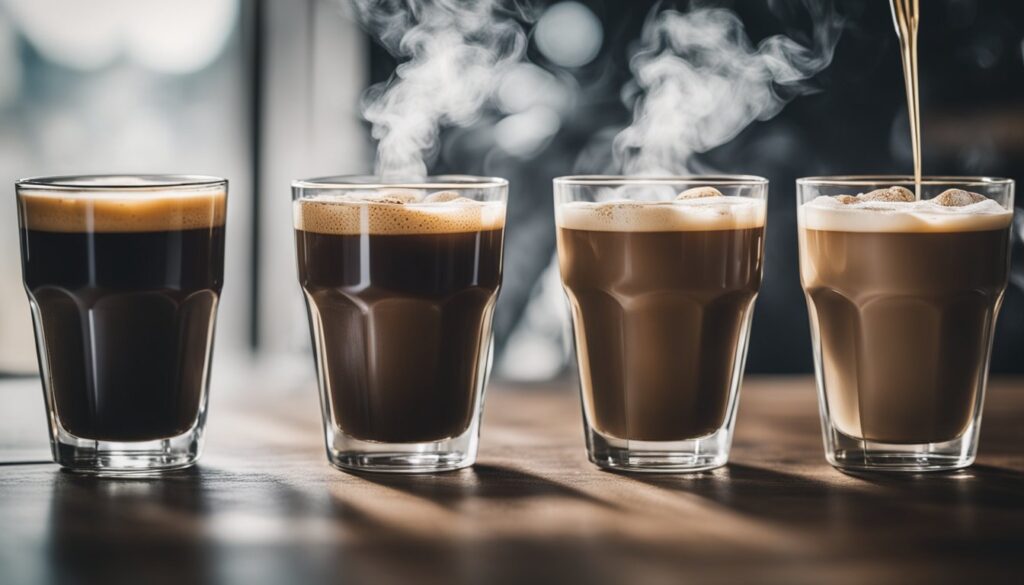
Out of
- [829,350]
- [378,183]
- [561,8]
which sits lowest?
[829,350]

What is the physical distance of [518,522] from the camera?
3.41 feet

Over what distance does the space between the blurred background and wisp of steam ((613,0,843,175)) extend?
5 centimetres

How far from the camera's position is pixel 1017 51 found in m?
3.91

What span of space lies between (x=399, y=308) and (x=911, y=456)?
0.58 metres

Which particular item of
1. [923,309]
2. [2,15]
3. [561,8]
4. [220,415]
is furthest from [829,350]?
[2,15]

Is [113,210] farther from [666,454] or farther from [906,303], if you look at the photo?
[906,303]

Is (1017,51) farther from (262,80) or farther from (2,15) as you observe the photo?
(2,15)

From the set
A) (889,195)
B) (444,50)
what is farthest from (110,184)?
(444,50)

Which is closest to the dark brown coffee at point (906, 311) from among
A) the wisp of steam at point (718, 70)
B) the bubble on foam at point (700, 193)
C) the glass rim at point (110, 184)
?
the bubble on foam at point (700, 193)

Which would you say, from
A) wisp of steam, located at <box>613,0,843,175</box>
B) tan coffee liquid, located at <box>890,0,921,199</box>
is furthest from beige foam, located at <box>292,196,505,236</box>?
wisp of steam, located at <box>613,0,843,175</box>

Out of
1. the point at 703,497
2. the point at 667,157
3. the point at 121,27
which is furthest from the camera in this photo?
the point at 121,27

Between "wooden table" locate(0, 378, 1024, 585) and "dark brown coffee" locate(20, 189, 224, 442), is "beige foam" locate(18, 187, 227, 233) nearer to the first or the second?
"dark brown coffee" locate(20, 189, 224, 442)

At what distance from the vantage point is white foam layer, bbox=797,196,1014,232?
3.94 feet

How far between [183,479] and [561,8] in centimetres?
298
